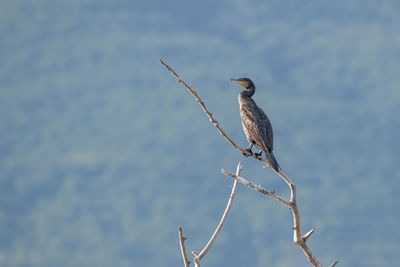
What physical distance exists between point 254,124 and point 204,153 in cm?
13687

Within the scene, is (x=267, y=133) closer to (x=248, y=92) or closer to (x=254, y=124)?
(x=254, y=124)

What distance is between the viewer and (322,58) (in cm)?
18250

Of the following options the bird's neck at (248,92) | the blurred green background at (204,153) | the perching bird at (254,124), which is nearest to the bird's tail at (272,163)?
the perching bird at (254,124)

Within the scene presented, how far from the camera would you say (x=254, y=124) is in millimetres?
11672

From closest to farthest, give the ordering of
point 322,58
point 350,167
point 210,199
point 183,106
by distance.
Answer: point 210,199 < point 350,167 < point 183,106 < point 322,58

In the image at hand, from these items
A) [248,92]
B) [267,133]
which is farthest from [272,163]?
[248,92]

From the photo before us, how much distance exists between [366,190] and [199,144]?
27774 mm

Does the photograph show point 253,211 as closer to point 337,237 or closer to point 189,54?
point 337,237

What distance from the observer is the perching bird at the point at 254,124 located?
11.4m

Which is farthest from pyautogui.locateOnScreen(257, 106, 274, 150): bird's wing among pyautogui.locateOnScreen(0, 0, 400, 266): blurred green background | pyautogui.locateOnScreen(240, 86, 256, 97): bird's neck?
pyautogui.locateOnScreen(0, 0, 400, 266): blurred green background

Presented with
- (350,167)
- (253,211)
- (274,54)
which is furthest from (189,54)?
(253,211)

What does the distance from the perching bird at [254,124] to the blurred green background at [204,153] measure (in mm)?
100191

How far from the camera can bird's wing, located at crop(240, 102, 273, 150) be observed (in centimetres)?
1141

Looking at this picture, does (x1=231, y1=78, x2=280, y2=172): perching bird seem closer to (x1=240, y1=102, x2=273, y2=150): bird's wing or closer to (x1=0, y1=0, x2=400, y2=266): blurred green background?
(x1=240, y1=102, x2=273, y2=150): bird's wing
